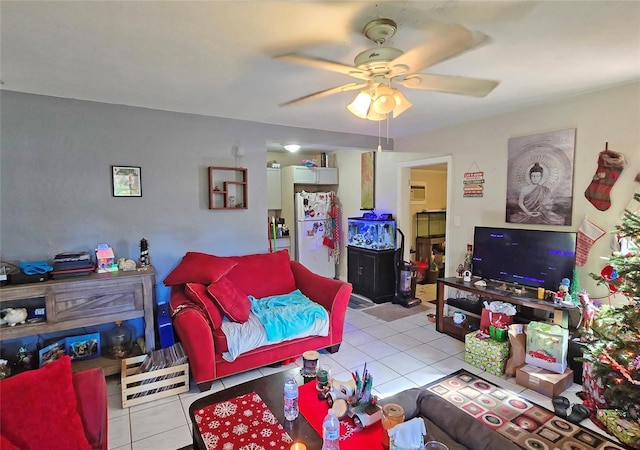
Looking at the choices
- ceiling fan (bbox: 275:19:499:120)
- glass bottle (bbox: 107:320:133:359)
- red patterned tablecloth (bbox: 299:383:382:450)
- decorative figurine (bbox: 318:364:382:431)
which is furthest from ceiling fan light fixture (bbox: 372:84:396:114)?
glass bottle (bbox: 107:320:133:359)

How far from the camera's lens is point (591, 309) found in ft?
8.24

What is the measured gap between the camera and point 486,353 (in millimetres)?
2848

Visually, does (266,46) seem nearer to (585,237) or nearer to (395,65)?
(395,65)

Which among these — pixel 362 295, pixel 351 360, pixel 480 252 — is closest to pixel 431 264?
pixel 362 295

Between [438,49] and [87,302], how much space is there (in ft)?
9.91

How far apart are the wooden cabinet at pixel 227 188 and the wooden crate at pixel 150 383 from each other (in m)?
1.63

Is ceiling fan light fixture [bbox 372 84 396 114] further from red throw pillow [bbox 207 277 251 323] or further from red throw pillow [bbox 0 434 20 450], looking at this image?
red throw pillow [bbox 0 434 20 450]

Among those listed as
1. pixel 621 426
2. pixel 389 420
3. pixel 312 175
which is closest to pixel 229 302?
pixel 389 420

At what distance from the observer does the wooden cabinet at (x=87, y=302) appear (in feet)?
7.86

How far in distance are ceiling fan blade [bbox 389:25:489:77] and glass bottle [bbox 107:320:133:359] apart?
3.09m

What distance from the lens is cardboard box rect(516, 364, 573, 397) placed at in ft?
8.09

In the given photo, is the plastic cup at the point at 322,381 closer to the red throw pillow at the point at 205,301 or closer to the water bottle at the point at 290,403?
the water bottle at the point at 290,403

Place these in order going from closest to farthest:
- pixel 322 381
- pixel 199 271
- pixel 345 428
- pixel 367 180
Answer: pixel 345 428 → pixel 322 381 → pixel 199 271 → pixel 367 180

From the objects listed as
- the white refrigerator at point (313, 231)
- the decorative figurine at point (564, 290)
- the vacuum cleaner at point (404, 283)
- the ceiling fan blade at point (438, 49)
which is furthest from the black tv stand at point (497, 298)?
the white refrigerator at point (313, 231)
